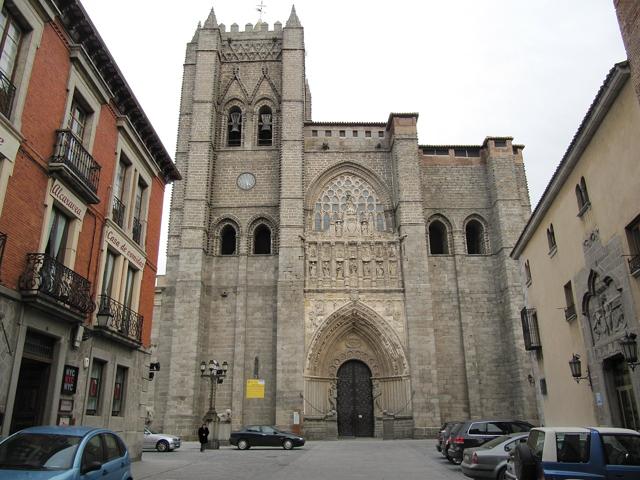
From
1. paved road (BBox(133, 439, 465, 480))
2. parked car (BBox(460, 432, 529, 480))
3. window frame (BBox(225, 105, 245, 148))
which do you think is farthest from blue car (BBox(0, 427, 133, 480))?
window frame (BBox(225, 105, 245, 148))

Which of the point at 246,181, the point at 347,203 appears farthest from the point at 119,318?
the point at 347,203

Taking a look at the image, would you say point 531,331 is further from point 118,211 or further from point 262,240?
point 262,240

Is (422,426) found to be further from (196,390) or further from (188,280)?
(188,280)

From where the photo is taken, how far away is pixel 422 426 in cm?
2233

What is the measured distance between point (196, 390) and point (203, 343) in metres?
2.20

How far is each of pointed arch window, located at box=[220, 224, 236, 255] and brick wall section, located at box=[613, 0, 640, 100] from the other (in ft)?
66.8

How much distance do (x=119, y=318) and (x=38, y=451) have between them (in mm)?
7161

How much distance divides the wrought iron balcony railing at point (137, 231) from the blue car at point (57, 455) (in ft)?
28.3

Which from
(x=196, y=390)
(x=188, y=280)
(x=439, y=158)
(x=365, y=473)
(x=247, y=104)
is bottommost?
(x=365, y=473)

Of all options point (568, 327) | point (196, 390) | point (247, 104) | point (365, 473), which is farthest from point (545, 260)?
point (247, 104)

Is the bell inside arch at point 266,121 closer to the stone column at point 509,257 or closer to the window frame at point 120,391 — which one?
the stone column at point 509,257

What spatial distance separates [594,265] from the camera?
11922 millimetres

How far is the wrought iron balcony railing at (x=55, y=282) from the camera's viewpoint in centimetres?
931

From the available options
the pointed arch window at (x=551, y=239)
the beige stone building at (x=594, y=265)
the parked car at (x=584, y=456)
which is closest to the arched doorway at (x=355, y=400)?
the beige stone building at (x=594, y=265)
